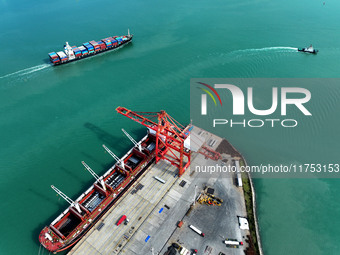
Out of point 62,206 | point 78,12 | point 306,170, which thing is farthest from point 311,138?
point 78,12

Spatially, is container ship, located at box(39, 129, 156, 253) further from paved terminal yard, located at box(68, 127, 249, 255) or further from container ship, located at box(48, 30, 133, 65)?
container ship, located at box(48, 30, 133, 65)

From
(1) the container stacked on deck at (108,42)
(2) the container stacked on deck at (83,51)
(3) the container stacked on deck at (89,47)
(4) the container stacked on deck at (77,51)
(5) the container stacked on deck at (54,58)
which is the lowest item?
(5) the container stacked on deck at (54,58)

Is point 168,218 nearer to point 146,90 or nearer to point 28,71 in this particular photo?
point 146,90

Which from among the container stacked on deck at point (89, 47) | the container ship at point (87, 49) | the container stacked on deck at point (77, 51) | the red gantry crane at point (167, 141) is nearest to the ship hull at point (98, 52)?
the container ship at point (87, 49)

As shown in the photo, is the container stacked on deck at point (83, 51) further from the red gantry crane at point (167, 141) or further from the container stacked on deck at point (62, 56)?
the red gantry crane at point (167, 141)

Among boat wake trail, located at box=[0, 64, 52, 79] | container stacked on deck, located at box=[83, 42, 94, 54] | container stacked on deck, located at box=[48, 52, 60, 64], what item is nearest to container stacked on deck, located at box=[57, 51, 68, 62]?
container stacked on deck, located at box=[48, 52, 60, 64]

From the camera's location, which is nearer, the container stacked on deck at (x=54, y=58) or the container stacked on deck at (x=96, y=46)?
the container stacked on deck at (x=54, y=58)
